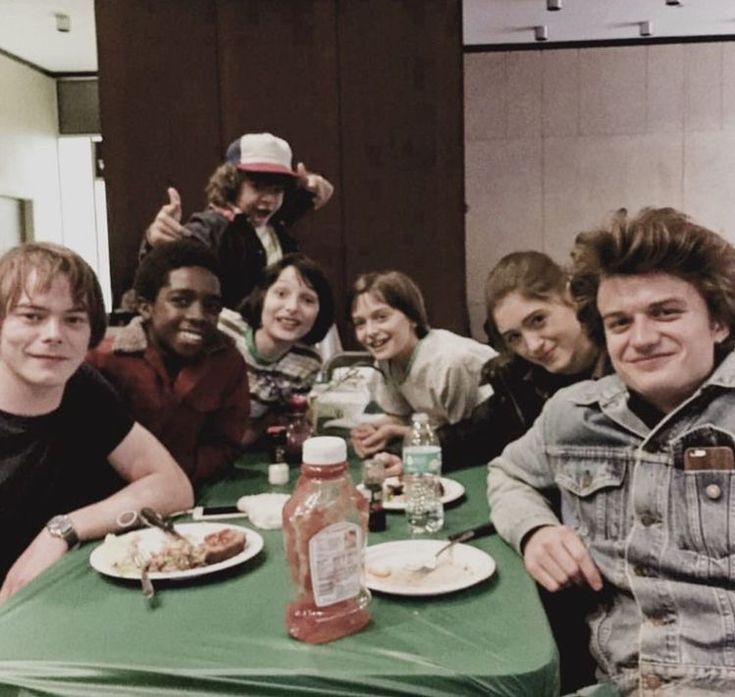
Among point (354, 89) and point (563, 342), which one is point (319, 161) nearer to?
point (354, 89)

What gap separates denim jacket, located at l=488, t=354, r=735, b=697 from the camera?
4.17 ft

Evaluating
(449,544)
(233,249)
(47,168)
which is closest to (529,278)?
(449,544)

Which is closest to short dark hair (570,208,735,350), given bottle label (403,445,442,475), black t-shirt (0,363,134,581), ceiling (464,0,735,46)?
bottle label (403,445,442,475)

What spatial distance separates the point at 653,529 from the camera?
133 cm

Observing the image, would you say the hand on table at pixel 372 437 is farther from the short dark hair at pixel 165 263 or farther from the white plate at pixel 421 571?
the white plate at pixel 421 571

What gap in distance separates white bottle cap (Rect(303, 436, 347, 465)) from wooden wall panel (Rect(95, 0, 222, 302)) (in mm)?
2977

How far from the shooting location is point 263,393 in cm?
247

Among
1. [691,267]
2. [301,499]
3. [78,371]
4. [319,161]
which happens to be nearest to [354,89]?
[319,161]

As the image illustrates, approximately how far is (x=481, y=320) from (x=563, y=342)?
4036 mm

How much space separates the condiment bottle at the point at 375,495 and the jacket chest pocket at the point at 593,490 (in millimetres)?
344

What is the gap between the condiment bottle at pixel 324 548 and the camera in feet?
3.56

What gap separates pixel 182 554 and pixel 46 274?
0.60 m

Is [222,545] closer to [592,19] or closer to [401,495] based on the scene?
[401,495]

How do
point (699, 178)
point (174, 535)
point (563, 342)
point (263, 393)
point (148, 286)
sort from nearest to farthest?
point (174, 535) < point (563, 342) < point (148, 286) < point (263, 393) < point (699, 178)
